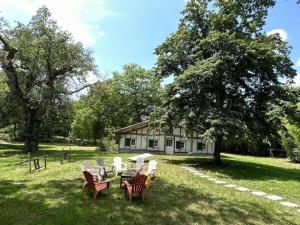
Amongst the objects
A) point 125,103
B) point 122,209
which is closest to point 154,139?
point 125,103

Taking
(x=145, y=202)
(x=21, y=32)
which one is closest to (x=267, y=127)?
(x=145, y=202)

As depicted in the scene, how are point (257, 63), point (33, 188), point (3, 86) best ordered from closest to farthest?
point (33, 188)
point (257, 63)
point (3, 86)

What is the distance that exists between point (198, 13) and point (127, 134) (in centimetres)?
1739

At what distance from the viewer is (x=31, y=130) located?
2683cm

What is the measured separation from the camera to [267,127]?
65.4 ft

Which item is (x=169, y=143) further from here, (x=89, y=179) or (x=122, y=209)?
(x=122, y=209)

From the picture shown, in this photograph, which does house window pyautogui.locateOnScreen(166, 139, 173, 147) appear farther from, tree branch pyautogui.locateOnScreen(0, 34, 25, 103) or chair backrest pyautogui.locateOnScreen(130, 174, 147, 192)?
chair backrest pyautogui.locateOnScreen(130, 174, 147, 192)

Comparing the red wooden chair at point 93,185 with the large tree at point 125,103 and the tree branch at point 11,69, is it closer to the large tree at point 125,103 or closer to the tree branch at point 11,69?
the tree branch at point 11,69

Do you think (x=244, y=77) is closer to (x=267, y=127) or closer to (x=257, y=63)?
(x=257, y=63)

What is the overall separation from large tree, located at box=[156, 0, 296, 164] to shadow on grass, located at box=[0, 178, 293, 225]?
29.1ft

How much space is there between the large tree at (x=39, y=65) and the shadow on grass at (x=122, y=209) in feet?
53.5

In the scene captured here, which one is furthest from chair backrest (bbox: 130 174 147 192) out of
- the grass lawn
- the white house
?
the white house

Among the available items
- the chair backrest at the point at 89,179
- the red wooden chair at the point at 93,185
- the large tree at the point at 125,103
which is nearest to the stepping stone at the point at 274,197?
the red wooden chair at the point at 93,185

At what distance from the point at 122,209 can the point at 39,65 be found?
20.9 metres
